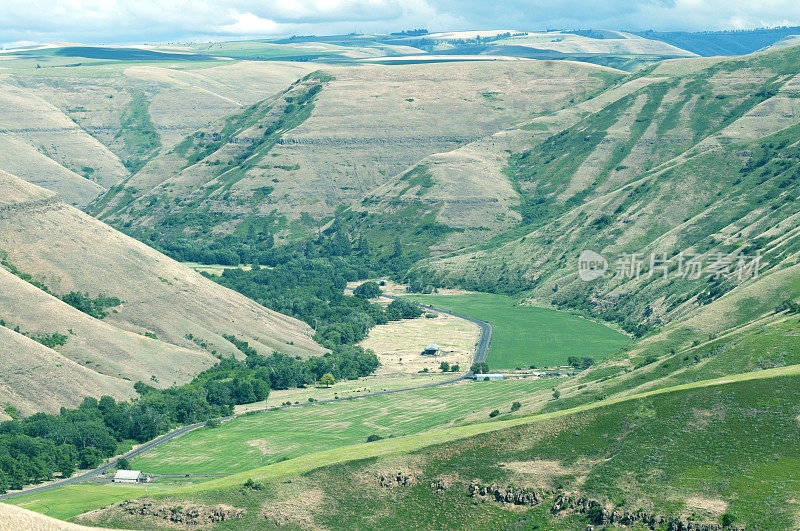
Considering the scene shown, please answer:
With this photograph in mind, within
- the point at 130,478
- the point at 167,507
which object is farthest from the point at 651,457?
the point at 130,478

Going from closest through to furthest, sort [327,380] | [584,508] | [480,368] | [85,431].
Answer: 1. [584,508]
2. [85,431]
3. [327,380]
4. [480,368]

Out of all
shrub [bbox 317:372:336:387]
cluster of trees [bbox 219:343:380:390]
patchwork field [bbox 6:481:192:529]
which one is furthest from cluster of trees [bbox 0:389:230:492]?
shrub [bbox 317:372:336:387]

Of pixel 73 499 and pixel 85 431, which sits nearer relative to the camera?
pixel 73 499

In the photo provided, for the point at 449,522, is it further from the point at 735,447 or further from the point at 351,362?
the point at 351,362

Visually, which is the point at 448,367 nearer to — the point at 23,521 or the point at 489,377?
the point at 489,377

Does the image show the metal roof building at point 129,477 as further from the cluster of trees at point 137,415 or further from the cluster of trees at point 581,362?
the cluster of trees at point 581,362

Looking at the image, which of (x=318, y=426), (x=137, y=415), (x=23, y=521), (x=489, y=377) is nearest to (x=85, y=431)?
(x=137, y=415)

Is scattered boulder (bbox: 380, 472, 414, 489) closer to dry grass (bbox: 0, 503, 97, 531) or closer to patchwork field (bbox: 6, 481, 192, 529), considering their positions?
patchwork field (bbox: 6, 481, 192, 529)
